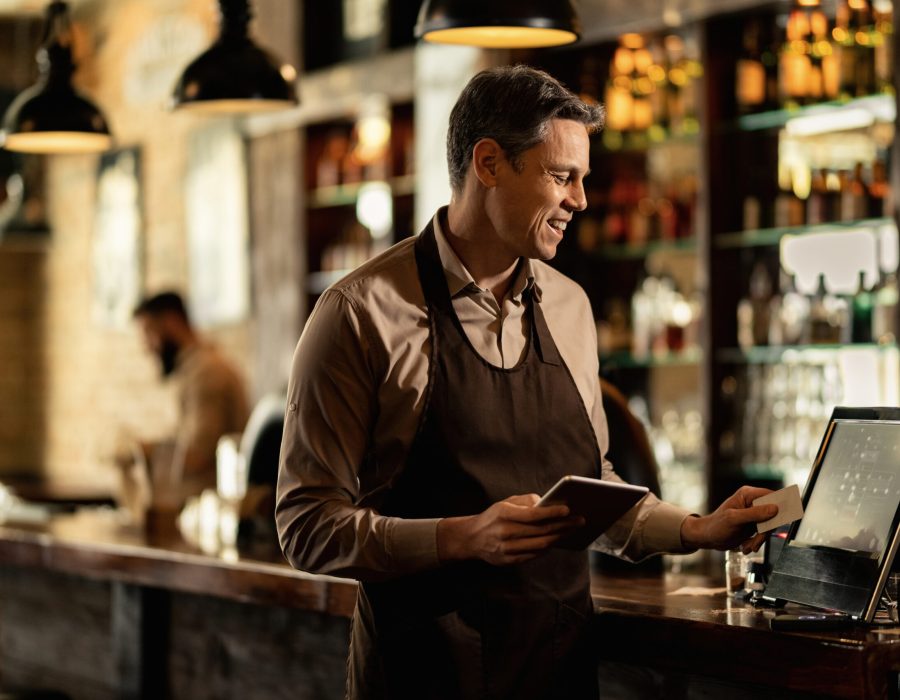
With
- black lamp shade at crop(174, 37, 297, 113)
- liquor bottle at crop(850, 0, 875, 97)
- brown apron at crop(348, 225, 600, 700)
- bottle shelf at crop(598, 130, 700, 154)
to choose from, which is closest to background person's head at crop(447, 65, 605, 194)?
brown apron at crop(348, 225, 600, 700)

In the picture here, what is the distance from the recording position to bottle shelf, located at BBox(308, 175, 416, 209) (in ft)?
21.8

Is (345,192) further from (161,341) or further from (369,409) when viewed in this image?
(369,409)

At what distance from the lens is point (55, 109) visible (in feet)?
14.9

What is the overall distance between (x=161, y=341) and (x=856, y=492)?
4.92 metres

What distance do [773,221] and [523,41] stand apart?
6.65ft

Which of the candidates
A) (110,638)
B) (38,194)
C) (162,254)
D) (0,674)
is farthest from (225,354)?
(110,638)

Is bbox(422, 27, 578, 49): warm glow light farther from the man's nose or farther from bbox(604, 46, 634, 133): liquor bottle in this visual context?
bbox(604, 46, 634, 133): liquor bottle

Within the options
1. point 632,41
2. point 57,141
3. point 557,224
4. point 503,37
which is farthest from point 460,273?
point 632,41

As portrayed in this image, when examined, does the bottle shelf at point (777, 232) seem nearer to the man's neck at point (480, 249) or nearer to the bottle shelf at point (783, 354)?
the bottle shelf at point (783, 354)

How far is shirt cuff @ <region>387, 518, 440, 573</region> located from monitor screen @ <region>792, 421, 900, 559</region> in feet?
2.08

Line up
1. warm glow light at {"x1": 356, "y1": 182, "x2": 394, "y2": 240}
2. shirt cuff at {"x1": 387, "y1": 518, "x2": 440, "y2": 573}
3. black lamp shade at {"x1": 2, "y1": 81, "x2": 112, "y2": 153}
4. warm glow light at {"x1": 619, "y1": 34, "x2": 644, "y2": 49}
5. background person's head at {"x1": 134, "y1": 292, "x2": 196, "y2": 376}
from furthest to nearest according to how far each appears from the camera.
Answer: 1. warm glow light at {"x1": 356, "y1": 182, "x2": 394, "y2": 240}
2. background person's head at {"x1": 134, "y1": 292, "x2": 196, "y2": 376}
3. warm glow light at {"x1": 619, "y1": 34, "x2": 644, "y2": 49}
4. black lamp shade at {"x1": 2, "y1": 81, "x2": 112, "y2": 153}
5. shirt cuff at {"x1": 387, "y1": 518, "x2": 440, "y2": 573}

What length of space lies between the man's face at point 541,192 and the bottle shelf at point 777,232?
271 cm

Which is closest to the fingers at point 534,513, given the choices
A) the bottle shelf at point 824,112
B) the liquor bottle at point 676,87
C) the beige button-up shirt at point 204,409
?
the bottle shelf at point 824,112

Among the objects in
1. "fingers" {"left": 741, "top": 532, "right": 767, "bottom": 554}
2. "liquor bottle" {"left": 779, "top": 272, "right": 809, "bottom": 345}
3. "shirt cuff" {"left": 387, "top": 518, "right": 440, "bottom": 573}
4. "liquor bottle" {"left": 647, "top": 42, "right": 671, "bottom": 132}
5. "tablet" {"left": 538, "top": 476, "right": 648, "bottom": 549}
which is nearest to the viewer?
"tablet" {"left": 538, "top": 476, "right": 648, "bottom": 549}
